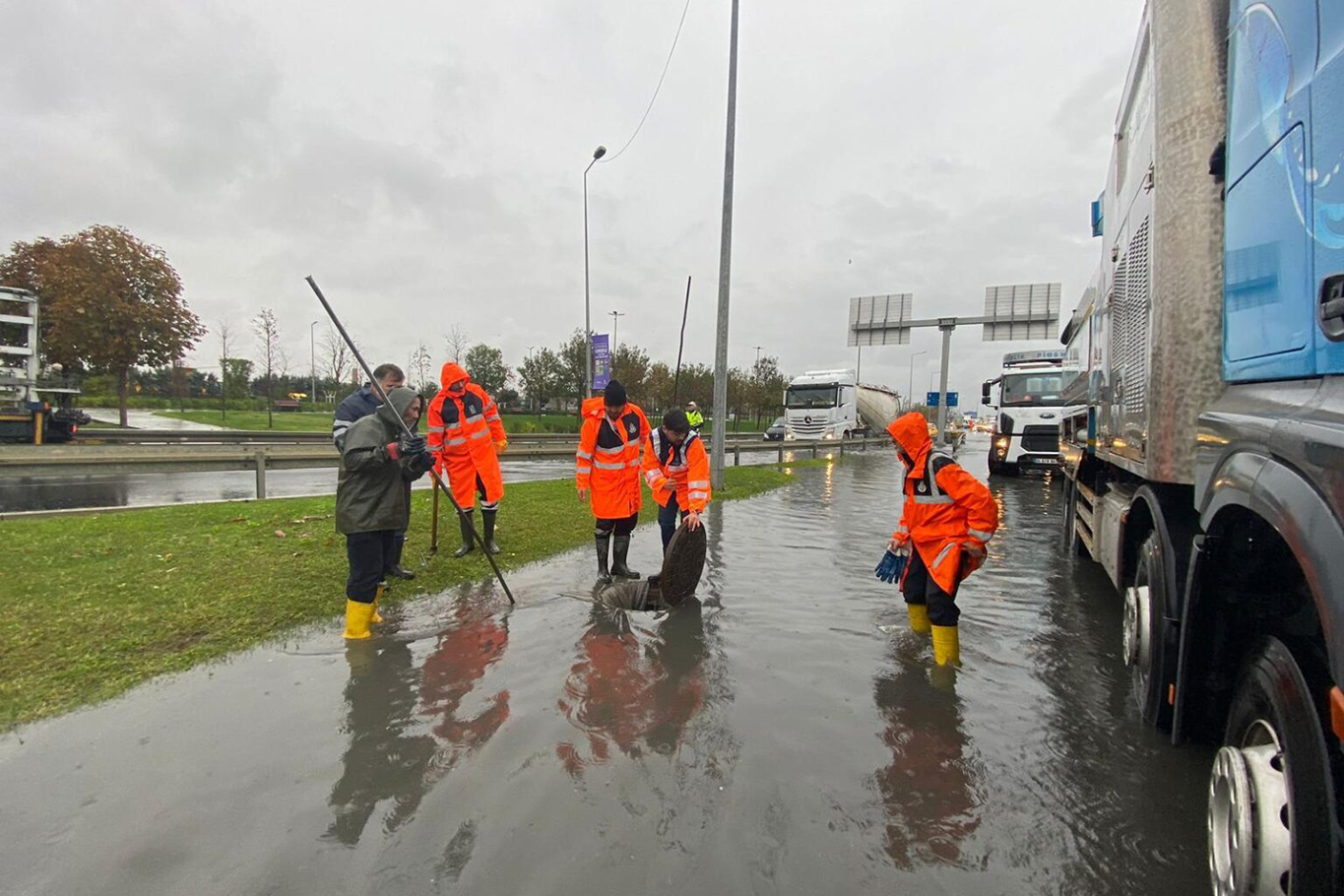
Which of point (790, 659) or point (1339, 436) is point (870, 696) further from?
point (1339, 436)

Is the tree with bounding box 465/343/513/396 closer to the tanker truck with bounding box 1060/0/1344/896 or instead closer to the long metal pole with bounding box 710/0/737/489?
the long metal pole with bounding box 710/0/737/489

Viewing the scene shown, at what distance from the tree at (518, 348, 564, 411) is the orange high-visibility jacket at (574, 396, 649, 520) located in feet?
128

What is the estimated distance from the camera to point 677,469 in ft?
18.8

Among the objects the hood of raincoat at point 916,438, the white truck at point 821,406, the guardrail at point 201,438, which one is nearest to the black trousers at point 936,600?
the hood of raincoat at point 916,438

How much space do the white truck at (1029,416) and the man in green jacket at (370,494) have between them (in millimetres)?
14970

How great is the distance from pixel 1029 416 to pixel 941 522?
13.8 m

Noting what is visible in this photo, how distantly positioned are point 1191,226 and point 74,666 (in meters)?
5.78

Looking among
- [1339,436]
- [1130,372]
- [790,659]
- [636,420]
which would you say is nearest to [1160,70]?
[1130,372]

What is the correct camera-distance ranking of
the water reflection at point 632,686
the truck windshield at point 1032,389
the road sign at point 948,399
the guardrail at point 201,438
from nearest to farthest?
the water reflection at point 632,686
the truck windshield at point 1032,389
the guardrail at point 201,438
the road sign at point 948,399

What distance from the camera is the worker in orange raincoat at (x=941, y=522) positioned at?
3.84 meters

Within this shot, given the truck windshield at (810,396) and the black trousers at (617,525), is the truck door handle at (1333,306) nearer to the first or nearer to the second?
the black trousers at (617,525)

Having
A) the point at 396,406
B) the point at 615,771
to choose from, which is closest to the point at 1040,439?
the point at 396,406

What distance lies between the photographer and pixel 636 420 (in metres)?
6.04

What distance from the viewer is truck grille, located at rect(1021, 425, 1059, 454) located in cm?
1552
